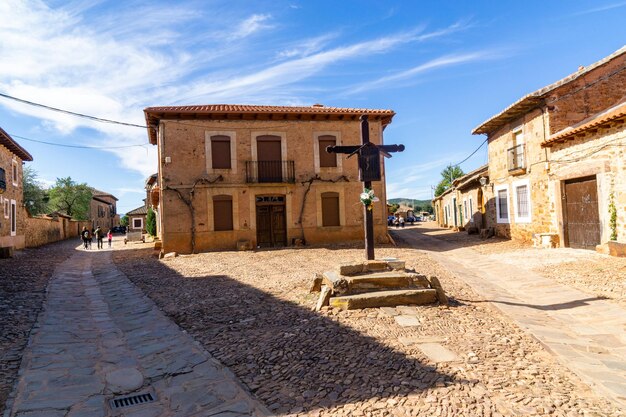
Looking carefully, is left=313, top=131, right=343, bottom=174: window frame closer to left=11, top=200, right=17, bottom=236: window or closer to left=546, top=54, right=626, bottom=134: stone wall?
left=546, top=54, right=626, bottom=134: stone wall

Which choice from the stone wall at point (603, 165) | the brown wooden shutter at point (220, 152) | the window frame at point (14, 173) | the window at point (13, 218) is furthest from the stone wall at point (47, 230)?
the stone wall at point (603, 165)

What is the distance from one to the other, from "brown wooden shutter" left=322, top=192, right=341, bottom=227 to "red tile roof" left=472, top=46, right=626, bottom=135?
7.37 metres

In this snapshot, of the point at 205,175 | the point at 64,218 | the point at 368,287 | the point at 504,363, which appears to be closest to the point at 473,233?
the point at 205,175

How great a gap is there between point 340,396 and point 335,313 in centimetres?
239

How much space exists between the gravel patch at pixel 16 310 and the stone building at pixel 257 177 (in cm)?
553

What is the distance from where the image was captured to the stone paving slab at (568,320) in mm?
3661

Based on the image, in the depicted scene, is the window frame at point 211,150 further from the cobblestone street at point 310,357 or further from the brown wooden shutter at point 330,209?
the cobblestone street at point 310,357

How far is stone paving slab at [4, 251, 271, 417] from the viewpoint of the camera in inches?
123

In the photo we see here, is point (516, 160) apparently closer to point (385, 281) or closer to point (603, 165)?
point (603, 165)

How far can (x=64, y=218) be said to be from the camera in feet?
113

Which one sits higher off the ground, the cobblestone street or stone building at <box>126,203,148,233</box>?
stone building at <box>126,203,148,233</box>

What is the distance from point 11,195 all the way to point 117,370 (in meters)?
20.8

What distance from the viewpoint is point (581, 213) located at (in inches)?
476

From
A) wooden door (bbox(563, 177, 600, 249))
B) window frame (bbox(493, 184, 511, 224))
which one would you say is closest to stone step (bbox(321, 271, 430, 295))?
wooden door (bbox(563, 177, 600, 249))
